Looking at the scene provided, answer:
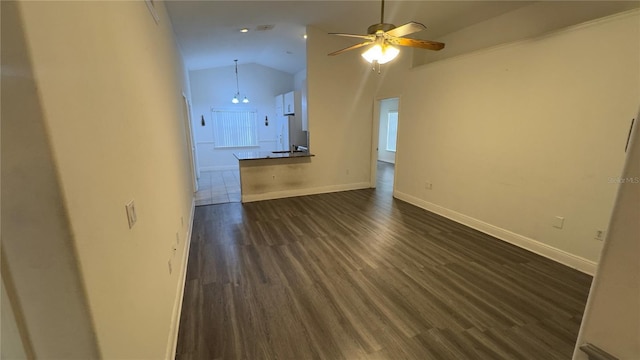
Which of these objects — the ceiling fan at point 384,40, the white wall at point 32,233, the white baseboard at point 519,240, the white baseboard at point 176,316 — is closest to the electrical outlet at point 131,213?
the white wall at point 32,233

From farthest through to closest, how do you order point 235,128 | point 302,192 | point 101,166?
1. point 235,128
2. point 302,192
3. point 101,166

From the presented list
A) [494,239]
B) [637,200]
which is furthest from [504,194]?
[637,200]

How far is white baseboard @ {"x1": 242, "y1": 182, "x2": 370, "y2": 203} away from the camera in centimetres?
531

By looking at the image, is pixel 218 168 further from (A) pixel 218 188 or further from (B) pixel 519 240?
(B) pixel 519 240

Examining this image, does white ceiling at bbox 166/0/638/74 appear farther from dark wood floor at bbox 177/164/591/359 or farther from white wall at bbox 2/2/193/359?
dark wood floor at bbox 177/164/591/359

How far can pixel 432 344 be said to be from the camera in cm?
187

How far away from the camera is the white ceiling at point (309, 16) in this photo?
3.34 meters

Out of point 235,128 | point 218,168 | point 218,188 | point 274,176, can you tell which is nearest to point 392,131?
point 235,128

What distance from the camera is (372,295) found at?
239 cm

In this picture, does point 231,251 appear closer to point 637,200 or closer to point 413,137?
point 637,200

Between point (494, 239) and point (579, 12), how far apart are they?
107 inches

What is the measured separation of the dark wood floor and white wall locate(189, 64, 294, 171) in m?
4.99

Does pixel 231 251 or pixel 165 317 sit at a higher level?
pixel 165 317

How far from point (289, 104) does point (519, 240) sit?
5.84 m
